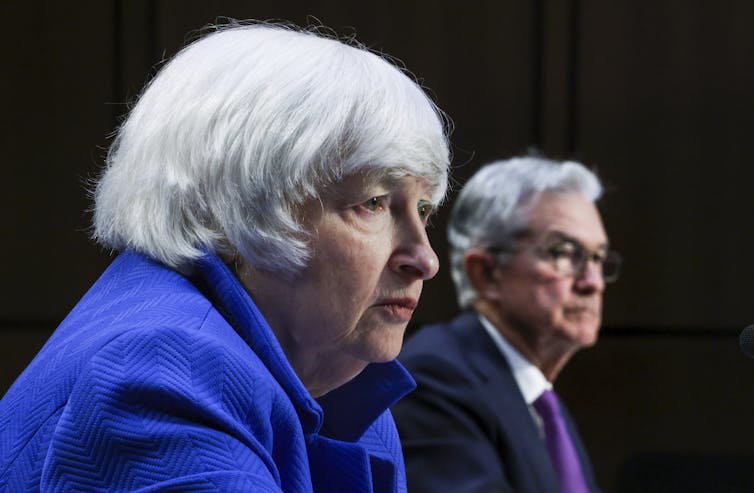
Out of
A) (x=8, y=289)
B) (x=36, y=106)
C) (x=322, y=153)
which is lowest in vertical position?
(x=8, y=289)

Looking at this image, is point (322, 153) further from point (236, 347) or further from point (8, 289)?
point (8, 289)

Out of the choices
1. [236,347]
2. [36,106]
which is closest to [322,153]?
[236,347]

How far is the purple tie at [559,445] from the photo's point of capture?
8.19 ft

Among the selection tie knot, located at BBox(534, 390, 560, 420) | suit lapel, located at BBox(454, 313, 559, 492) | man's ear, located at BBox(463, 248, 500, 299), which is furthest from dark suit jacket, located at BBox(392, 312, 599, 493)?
man's ear, located at BBox(463, 248, 500, 299)

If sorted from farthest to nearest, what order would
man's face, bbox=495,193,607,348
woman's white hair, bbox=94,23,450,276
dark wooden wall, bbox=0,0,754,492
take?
dark wooden wall, bbox=0,0,754,492 → man's face, bbox=495,193,607,348 → woman's white hair, bbox=94,23,450,276

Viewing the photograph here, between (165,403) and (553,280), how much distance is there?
1.88 meters

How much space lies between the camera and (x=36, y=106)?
3.37 m

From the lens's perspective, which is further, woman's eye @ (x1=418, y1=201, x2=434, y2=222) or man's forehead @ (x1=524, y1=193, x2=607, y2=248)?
man's forehead @ (x1=524, y1=193, x2=607, y2=248)

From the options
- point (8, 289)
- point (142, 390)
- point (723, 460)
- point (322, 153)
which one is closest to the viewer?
point (142, 390)

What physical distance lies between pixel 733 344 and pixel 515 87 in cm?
102

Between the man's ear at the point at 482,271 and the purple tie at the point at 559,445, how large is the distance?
0.31 meters

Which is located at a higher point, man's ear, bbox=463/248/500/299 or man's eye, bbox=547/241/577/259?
man's eye, bbox=547/241/577/259

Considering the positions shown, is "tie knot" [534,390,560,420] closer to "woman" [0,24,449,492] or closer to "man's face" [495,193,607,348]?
"man's face" [495,193,607,348]

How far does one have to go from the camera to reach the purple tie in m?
2.50
